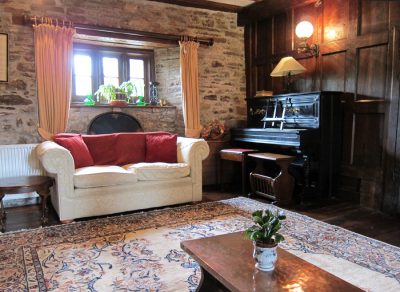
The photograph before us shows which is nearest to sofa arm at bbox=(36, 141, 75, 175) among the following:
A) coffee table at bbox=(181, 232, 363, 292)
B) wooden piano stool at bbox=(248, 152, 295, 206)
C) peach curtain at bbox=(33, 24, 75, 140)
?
peach curtain at bbox=(33, 24, 75, 140)

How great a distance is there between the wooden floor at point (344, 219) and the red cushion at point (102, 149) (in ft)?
2.56

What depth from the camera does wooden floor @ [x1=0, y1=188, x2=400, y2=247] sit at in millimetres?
3002

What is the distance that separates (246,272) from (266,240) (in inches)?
6.7

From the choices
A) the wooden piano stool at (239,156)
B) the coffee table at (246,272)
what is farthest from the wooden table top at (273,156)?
the coffee table at (246,272)

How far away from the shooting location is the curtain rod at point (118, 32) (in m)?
3.99

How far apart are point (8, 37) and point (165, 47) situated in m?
2.16

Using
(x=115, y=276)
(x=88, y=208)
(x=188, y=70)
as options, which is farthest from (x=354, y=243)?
(x=188, y=70)

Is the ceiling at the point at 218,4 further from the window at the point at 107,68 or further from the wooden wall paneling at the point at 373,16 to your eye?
the wooden wall paneling at the point at 373,16

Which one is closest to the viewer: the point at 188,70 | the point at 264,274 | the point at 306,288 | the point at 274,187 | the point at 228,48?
the point at 306,288

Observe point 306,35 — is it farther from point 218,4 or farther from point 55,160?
point 55,160

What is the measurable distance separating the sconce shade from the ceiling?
3.63 ft

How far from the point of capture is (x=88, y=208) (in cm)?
333

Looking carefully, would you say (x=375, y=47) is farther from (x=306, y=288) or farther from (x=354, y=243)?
(x=306, y=288)

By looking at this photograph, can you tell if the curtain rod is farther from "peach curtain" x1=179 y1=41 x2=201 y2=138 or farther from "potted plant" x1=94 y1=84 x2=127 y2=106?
"potted plant" x1=94 y1=84 x2=127 y2=106
